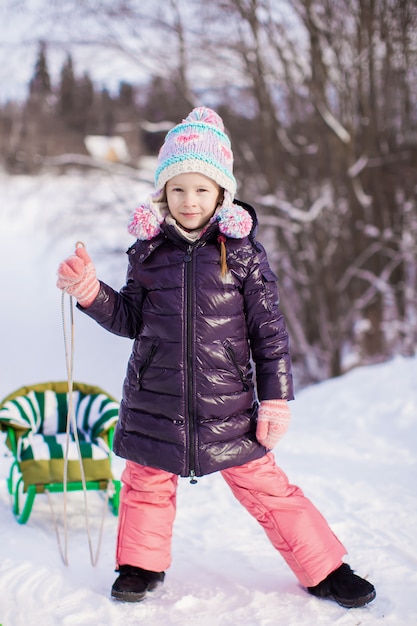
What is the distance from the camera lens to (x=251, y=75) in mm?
8172

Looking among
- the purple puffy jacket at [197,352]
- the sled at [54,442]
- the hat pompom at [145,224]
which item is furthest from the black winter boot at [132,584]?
the hat pompom at [145,224]

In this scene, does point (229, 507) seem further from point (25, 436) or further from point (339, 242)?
point (339, 242)

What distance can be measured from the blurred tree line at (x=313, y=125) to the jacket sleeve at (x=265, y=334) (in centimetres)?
569

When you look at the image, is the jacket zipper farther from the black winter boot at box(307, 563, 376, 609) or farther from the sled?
the sled

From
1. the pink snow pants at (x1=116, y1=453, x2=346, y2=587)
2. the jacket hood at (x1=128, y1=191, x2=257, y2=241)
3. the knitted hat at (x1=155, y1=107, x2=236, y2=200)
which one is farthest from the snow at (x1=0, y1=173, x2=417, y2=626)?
the knitted hat at (x1=155, y1=107, x2=236, y2=200)

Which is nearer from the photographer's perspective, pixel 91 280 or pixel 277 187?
pixel 91 280

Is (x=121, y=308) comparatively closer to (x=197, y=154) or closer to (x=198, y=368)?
(x=198, y=368)

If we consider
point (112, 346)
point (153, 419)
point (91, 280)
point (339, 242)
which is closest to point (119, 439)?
point (153, 419)

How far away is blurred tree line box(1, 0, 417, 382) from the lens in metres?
7.62

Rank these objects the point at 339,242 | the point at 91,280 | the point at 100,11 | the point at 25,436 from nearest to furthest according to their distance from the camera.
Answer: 1. the point at 91,280
2. the point at 25,436
3. the point at 100,11
4. the point at 339,242

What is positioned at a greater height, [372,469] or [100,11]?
[100,11]

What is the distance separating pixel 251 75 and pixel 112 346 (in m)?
5.69

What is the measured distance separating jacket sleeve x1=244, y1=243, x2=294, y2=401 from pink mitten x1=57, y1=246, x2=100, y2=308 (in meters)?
→ 0.51

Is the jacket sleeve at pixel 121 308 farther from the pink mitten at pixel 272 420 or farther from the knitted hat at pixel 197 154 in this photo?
the pink mitten at pixel 272 420
